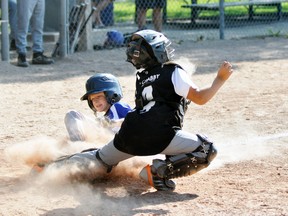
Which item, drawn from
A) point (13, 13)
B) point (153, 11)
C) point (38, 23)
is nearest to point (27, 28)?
point (38, 23)

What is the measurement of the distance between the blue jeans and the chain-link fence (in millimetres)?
790

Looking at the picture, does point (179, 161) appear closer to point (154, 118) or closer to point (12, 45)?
point (154, 118)

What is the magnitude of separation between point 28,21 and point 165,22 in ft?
24.2

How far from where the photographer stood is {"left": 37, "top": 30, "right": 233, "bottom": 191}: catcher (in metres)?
5.03

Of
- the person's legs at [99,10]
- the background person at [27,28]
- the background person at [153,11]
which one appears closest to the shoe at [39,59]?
the background person at [27,28]

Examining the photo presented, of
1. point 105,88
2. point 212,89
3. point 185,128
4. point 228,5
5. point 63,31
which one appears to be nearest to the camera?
point 212,89

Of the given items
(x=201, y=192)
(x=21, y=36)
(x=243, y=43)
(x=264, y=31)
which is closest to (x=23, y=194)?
(x=201, y=192)

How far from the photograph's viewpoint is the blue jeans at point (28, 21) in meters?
11.0

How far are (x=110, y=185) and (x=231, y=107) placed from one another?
3.17m

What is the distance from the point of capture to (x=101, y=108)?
584 cm

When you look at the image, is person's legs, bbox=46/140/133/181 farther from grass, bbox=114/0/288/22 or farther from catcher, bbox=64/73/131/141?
grass, bbox=114/0/288/22

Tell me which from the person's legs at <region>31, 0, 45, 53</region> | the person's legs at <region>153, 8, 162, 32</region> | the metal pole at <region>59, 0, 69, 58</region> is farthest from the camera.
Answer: the person's legs at <region>153, 8, 162, 32</region>

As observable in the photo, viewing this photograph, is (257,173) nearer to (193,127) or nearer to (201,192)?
(201,192)

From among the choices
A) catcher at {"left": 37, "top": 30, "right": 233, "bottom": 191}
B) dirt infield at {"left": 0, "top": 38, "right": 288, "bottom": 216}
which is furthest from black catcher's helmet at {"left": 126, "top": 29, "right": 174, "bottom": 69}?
dirt infield at {"left": 0, "top": 38, "right": 288, "bottom": 216}
